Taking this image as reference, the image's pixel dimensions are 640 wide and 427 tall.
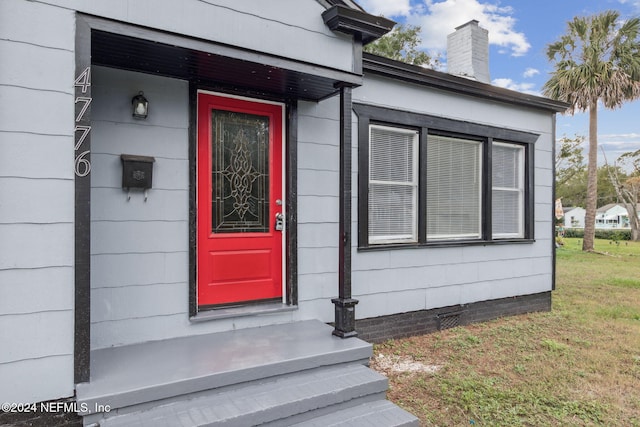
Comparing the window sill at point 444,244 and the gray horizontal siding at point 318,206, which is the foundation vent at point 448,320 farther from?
the gray horizontal siding at point 318,206

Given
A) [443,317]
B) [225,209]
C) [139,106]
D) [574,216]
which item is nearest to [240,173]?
[225,209]

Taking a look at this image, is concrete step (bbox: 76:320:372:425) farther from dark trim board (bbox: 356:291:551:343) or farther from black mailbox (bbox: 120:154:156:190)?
black mailbox (bbox: 120:154:156:190)

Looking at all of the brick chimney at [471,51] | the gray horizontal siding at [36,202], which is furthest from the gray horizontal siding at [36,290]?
the brick chimney at [471,51]

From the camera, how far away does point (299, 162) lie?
3.66 meters

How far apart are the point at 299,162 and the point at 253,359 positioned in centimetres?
178

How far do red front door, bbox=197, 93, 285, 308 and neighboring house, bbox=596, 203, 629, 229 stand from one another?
61.0m

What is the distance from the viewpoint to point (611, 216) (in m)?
53.7

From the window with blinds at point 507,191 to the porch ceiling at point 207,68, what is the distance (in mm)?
2852

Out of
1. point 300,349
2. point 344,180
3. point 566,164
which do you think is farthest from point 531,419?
point 566,164

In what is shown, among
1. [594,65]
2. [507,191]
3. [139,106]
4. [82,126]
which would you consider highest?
[594,65]

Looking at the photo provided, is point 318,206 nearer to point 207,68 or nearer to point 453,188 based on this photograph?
point 207,68

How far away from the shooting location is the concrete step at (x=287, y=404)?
2127 millimetres

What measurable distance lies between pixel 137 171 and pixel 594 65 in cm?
1441

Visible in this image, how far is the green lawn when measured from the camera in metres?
2.77
